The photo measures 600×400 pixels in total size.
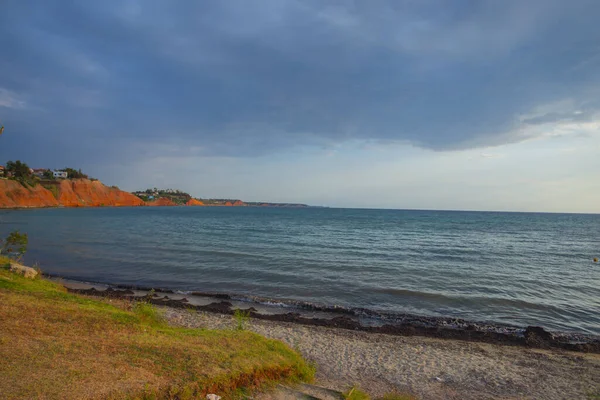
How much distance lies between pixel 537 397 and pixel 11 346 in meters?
11.7

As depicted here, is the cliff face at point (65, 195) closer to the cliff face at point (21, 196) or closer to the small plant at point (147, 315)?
the cliff face at point (21, 196)

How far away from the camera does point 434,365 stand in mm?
9523

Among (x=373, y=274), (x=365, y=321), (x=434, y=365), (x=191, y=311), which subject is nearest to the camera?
(x=434, y=365)

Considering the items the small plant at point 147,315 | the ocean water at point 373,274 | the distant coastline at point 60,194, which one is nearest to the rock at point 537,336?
the ocean water at point 373,274

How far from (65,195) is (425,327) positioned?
541 feet

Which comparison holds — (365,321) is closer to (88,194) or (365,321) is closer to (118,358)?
(118,358)

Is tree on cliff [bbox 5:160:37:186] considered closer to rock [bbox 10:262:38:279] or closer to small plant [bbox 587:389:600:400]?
rock [bbox 10:262:38:279]

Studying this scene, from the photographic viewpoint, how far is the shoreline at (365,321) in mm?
12086

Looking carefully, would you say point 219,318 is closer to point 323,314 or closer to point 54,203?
point 323,314

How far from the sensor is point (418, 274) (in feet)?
71.4

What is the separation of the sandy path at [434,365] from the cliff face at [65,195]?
5366 inches

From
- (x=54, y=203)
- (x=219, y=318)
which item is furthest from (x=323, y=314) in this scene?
(x=54, y=203)

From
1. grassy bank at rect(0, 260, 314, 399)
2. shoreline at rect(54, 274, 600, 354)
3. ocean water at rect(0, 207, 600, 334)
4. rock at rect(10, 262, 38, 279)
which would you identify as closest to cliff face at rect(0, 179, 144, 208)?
ocean water at rect(0, 207, 600, 334)

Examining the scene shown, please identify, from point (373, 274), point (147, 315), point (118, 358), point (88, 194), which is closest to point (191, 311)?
point (147, 315)
